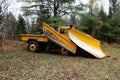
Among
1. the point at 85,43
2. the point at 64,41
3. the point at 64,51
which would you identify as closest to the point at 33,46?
the point at 64,51

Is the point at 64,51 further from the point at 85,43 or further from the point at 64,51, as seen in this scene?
the point at 85,43

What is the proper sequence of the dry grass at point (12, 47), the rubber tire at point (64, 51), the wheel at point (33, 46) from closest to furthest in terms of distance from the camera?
1. the rubber tire at point (64, 51)
2. the wheel at point (33, 46)
3. the dry grass at point (12, 47)

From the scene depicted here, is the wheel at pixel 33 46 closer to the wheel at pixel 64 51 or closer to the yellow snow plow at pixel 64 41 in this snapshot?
the yellow snow plow at pixel 64 41

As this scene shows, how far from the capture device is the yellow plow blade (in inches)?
562

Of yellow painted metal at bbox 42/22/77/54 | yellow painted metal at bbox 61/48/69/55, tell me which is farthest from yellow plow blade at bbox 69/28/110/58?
yellow painted metal at bbox 61/48/69/55

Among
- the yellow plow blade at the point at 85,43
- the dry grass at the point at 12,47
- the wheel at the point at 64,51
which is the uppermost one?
the yellow plow blade at the point at 85,43

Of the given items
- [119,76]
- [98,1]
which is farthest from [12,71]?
[98,1]

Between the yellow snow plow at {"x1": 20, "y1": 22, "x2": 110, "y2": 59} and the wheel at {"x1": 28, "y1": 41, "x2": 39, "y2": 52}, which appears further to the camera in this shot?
the wheel at {"x1": 28, "y1": 41, "x2": 39, "y2": 52}

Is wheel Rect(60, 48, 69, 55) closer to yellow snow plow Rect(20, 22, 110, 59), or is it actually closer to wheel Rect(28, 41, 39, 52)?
yellow snow plow Rect(20, 22, 110, 59)

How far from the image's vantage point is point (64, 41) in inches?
563

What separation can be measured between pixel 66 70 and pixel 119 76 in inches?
85.6

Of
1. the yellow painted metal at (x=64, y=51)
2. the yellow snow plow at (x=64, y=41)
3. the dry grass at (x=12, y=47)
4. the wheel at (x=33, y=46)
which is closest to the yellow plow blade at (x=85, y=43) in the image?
the yellow snow plow at (x=64, y=41)

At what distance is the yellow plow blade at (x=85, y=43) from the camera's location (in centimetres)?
1427

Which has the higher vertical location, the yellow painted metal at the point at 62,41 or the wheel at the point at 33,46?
the yellow painted metal at the point at 62,41
